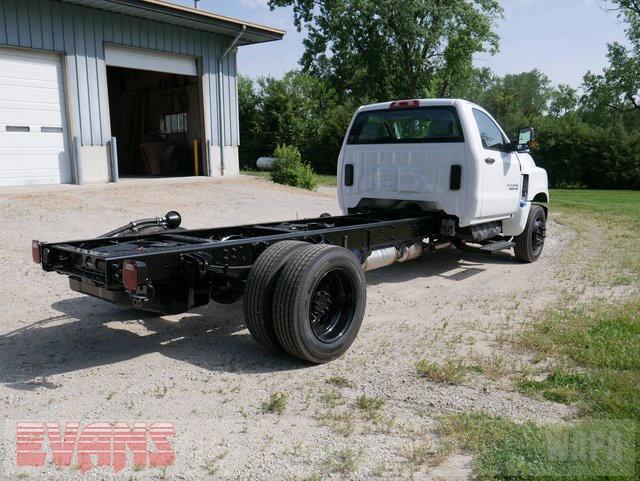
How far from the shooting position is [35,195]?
11555 mm

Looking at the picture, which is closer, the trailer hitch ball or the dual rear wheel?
the dual rear wheel

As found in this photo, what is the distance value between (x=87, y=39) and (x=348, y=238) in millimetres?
10506

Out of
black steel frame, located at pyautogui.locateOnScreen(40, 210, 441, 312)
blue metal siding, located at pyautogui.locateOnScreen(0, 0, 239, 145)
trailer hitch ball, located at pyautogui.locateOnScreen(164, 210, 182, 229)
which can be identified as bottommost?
black steel frame, located at pyautogui.locateOnScreen(40, 210, 441, 312)

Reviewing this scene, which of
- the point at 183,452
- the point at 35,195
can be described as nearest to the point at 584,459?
the point at 183,452

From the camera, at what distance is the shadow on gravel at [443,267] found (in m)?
7.45

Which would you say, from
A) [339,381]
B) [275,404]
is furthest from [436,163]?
[275,404]

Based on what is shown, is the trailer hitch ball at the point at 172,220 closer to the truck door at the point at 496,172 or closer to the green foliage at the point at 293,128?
the truck door at the point at 496,172

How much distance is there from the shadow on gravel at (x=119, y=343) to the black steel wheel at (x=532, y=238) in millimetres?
4351

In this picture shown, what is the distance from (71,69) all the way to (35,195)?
323 centimetres

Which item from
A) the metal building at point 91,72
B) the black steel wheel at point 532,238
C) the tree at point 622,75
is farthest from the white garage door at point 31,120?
the tree at point 622,75

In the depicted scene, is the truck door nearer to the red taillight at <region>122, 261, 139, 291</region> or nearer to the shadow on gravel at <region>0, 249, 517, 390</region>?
the shadow on gravel at <region>0, 249, 517, 390</region>

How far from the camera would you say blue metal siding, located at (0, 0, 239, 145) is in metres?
12.1

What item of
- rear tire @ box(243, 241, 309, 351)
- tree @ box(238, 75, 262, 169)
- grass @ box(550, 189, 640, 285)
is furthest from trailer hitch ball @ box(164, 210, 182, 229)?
tree @ box(238, 75, 262, 169)

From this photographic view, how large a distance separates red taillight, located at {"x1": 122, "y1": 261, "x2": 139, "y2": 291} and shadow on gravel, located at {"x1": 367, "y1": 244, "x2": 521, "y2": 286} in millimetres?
3722
